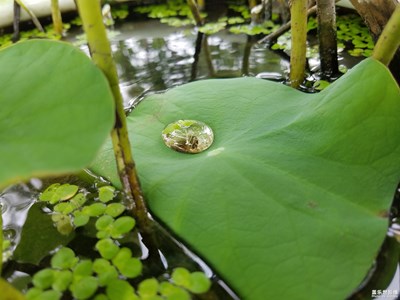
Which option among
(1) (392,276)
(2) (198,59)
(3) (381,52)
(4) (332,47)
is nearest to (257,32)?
(2) (198,59)

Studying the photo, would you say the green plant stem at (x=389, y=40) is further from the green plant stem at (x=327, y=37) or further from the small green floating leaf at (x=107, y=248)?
the small green floating leaf at (x=107, y=248)

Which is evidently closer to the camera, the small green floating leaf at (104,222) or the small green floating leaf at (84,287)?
the small green floating leaf at (84,287)

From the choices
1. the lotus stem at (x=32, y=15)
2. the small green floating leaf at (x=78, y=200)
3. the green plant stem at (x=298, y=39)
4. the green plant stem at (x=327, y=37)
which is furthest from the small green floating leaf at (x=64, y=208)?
the lotus stem at (x=32, y=15)

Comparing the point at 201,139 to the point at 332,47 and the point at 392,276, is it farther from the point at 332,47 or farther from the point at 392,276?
the point at 332,47

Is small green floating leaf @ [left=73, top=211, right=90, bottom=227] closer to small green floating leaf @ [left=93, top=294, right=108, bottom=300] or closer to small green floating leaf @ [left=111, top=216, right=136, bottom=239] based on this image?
small green floating leaf @ [left=111, top=216, right=136, bottom=239]

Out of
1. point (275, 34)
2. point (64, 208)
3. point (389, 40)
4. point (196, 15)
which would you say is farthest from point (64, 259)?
point (196, 15)
